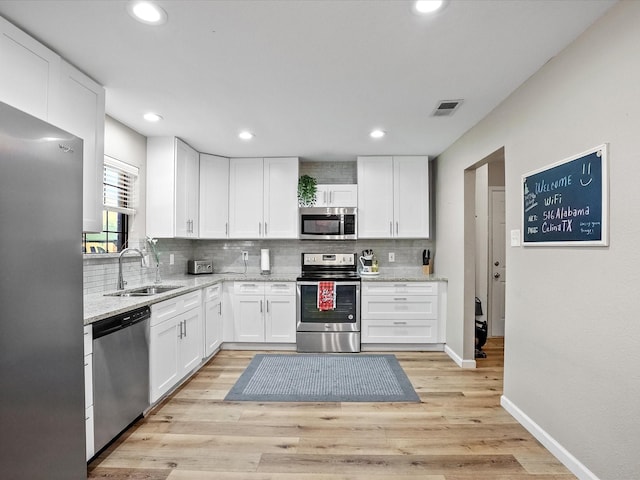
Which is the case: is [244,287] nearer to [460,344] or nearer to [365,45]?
[460,344]

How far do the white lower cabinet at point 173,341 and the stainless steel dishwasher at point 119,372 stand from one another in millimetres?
88

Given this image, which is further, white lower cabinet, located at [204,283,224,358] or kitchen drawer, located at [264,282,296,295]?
kitchen drawer, located at [264,282,296,295]

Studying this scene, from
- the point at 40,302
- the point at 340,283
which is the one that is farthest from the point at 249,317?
the point at 40,302

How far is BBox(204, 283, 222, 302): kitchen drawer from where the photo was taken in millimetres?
3613

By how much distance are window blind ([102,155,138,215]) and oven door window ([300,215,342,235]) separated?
1937mm

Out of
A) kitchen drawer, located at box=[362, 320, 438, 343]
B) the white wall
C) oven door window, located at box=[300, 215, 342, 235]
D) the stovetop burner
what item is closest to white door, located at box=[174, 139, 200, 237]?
oven door window, located at box=[300, 215, 342, 235]

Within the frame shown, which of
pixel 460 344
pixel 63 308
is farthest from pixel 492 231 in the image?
pixel 63 308

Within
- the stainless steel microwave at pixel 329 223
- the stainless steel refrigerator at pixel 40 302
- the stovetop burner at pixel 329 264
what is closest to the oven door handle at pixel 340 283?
the stovetop burner at pixel 329 264

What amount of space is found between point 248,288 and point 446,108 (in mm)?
2843

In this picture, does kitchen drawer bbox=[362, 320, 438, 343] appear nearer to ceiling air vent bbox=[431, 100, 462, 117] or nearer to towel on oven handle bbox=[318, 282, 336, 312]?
towel on oven handle bbox=[318, 282, 336, 312]

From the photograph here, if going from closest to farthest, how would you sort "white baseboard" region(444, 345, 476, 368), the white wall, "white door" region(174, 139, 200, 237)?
the white wall < "white baseboard" region(444, 345, 476, 368) < "white door" region(174, 139, 200, 237)

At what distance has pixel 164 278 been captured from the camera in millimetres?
3932

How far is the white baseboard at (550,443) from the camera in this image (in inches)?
72.1

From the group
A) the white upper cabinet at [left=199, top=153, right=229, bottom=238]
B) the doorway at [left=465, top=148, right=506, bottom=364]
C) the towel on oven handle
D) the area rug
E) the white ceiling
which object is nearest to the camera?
the white ceiling
